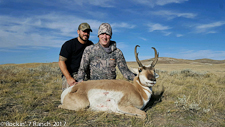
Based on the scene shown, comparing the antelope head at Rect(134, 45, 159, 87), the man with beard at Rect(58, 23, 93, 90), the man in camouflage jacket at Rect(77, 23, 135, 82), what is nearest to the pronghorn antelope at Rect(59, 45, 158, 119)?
the antelope head at Rect(134, 45, 159, 87)

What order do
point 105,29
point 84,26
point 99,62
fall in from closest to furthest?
point 105,29 < point 99,62 < point 84,26

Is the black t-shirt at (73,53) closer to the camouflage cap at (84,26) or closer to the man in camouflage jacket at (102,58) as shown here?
the camouflage cap at (84,26)

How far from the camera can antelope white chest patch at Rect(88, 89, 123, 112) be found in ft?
11.7

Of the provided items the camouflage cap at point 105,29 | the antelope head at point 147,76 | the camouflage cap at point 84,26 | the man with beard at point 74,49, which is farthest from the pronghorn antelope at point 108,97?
the camouflage cap at point 84,26

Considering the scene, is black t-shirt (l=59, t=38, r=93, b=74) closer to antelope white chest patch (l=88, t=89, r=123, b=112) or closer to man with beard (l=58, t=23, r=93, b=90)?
man with beard (l=58, t=23, r=93, b=90)

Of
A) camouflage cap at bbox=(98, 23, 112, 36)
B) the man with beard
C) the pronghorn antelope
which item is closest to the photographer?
the pronghorn antelope

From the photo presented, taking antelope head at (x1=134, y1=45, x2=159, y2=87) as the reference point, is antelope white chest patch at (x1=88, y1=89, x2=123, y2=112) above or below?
below

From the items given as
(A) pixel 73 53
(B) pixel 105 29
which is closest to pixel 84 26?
(A) pixel 73 53

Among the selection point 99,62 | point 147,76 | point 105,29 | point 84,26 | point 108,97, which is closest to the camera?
point 108,97

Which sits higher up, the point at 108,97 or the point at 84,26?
the point at 84,26

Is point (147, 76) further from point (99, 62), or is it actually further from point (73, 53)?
point (73, 53)

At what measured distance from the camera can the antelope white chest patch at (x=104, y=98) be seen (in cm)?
358

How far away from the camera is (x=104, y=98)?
3584 mm

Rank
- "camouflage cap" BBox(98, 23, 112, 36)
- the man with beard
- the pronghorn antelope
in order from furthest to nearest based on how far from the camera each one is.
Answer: the man with beard, "camouflage cap" BBox(98, 23, 112, 36), the pronghorn antelope
